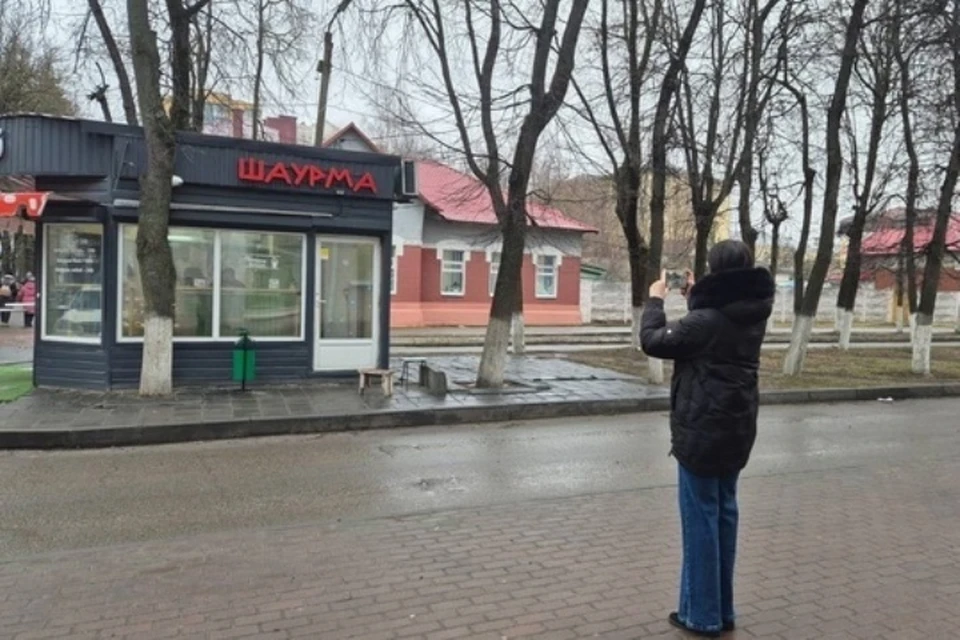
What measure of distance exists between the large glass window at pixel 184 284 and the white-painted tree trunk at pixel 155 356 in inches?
31.3

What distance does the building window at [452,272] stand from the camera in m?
32.8

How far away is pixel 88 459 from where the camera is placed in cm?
796

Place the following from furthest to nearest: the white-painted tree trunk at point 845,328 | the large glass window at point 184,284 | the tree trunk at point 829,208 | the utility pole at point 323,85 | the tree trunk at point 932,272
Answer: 1. the white-painted tree trunk at point 845,328
2. the utility pole at point 323,85
3. the tree trunk at point 932,272
4. the tree trunk at point 829,208
5. the large glass window at point 184,284

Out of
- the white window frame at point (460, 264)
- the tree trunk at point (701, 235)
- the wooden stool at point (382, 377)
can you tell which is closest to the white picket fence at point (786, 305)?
the white window frame at point (460, 264)

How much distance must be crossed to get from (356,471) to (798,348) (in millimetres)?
11478

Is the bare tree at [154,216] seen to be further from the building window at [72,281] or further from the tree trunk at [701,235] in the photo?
the tree trunk at [701,235]

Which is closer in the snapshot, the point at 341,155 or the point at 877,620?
the point at 877,620

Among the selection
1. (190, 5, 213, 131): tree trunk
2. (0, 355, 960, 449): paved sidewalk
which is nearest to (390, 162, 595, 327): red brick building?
(190, 5, 213, 131): tree trunk

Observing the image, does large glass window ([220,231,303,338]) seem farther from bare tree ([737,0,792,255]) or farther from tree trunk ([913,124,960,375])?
tree trunk ([913,124,960,375])

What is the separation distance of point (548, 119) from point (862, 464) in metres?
7.42

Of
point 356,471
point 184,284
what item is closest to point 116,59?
point 184,284

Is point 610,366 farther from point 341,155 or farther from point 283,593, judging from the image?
point 283,593

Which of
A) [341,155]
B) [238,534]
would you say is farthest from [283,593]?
[341,155]

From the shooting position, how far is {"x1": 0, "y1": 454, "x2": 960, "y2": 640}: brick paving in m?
3.89
